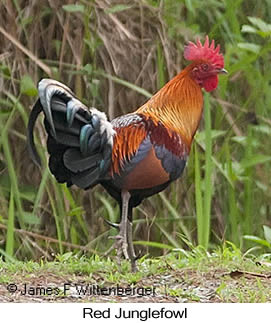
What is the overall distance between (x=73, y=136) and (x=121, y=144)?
23cm

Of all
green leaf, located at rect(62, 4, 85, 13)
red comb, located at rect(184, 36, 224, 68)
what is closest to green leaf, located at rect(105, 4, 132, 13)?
green leaf, located at rect(62, 4, 85, 13)

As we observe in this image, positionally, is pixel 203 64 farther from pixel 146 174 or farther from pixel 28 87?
pixel 28 87

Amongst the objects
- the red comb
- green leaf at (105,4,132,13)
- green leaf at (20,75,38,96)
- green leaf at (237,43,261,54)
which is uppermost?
green leaf at (105,4,132,13)

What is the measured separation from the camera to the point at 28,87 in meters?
5.22

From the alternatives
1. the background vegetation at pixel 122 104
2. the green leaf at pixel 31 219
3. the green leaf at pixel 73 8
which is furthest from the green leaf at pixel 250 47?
the green leaf at pixel 31 219

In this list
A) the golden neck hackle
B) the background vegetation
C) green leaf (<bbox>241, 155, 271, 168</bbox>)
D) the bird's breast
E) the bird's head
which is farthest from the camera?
the background vegetation

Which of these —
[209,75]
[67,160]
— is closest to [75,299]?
[67,160]

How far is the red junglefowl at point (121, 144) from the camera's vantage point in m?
3.90

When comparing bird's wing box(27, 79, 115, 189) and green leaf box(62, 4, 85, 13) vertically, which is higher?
green leaf box(62, 4, 85, 13)

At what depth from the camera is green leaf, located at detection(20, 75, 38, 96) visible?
5207mm

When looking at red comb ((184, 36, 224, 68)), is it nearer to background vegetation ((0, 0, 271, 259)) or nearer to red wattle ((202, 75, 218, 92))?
red wattle ((202, 75, 218, 92))

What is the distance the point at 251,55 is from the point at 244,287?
1802 millimetres

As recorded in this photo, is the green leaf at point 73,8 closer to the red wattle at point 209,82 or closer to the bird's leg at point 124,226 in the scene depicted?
the red wattle at point 209,82
